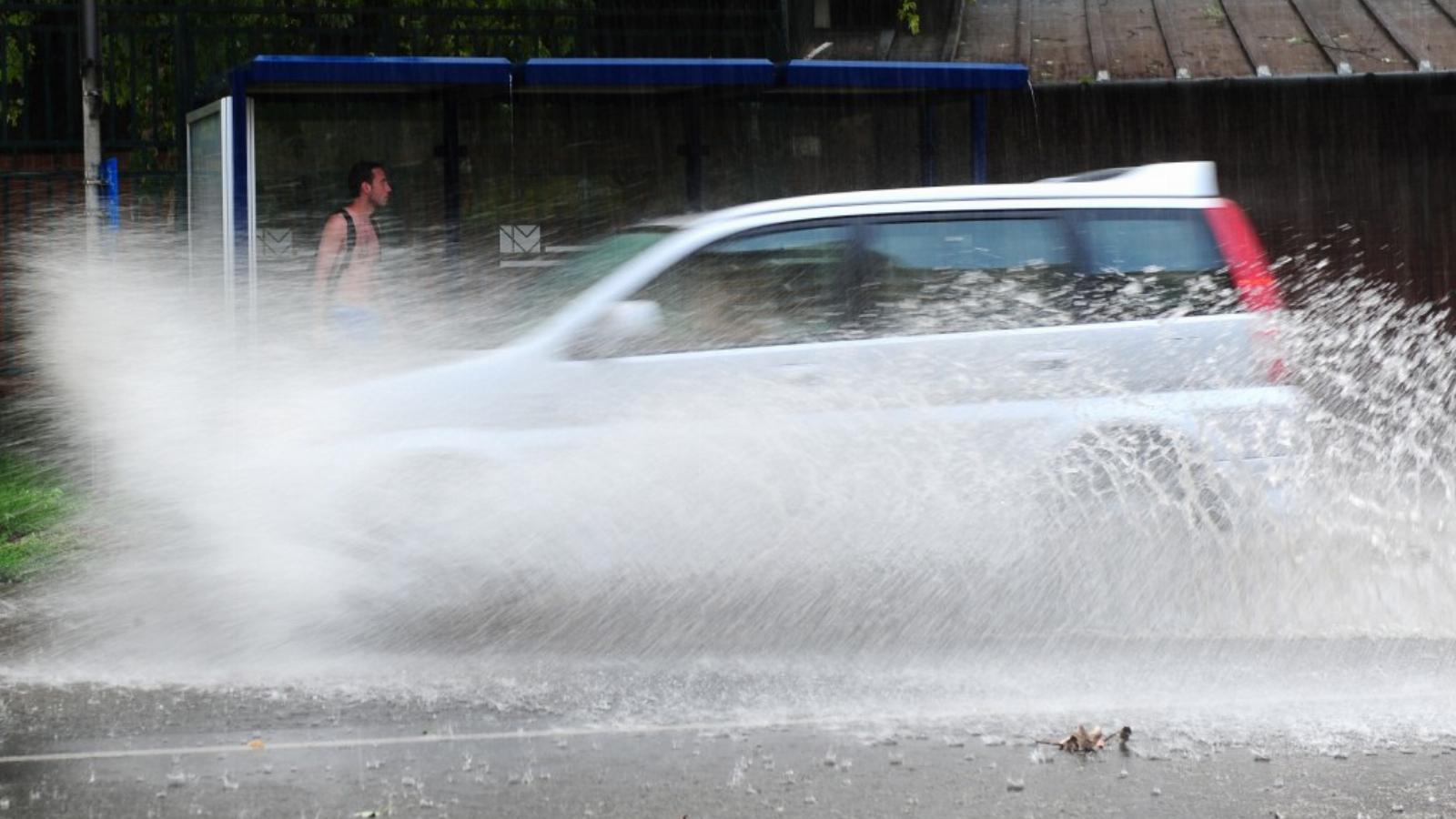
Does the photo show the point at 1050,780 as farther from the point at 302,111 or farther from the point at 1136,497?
the point at 302,111

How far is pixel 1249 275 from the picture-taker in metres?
7.91

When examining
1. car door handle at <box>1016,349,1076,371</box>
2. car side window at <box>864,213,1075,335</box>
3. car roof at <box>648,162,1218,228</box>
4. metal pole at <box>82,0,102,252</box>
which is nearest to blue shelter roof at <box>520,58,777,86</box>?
metal pole at <box>82,0,102,252</box>

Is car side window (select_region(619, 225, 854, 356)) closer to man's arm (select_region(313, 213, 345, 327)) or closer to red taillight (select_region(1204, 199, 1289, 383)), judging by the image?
red taillight (select_region(1204, 199, 1289, 383))

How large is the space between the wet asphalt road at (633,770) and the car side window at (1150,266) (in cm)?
258

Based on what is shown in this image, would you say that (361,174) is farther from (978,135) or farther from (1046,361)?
(978,135)

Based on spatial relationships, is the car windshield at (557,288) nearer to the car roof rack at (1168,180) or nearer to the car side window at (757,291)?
the car side window at (757,291)

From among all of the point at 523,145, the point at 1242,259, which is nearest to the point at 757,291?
the point at 1242,259

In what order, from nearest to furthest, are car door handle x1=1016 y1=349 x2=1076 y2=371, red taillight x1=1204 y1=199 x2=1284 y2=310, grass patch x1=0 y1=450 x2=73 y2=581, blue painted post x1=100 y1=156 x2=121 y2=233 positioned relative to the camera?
1. car door handle x1=1016 y1=349 x2=1076 y2=371
2. red taillight x1=1204 y1=199 x2=1284 y2=310
3. grass patch x1=0 y1=450 x2=73 y2=581
4. blue painted post x1=100 y1=156 x2=121 y2=233

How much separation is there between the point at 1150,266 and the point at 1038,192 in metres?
0.56

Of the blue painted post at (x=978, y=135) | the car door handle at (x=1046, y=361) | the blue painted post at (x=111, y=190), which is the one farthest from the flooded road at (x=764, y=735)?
the blue painted post at (x=978, y=135)

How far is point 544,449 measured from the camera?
24.1ft

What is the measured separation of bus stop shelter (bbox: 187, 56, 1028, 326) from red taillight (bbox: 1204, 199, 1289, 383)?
465cm

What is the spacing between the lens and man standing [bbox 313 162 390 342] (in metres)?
9.77

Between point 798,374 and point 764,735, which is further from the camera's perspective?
point 798,374
